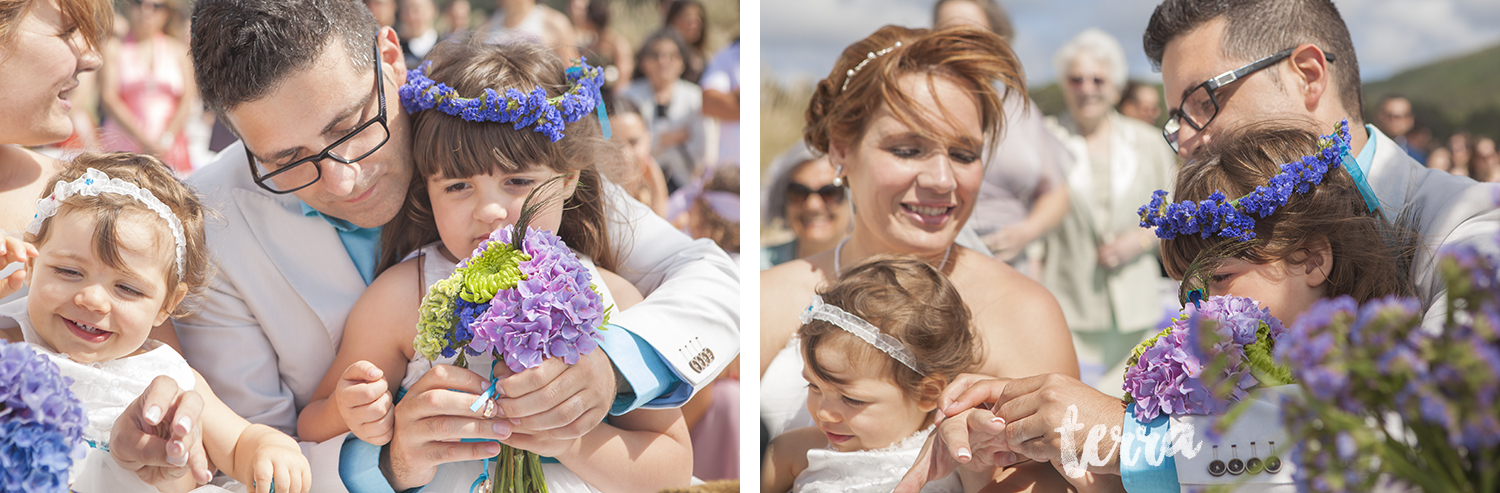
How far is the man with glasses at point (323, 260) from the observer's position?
2.21 meters

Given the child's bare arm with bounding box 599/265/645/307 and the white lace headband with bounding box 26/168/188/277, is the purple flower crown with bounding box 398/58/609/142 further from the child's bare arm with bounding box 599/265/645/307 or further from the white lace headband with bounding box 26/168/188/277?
the white lace headband with bounding box 26/168/188/277

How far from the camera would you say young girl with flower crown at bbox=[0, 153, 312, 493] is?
6.77 feet

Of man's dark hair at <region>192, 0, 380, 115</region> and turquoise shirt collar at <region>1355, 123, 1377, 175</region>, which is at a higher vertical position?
man's dark hair at <region>192, 0, 380, 115</region>

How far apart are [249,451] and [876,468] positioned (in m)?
1.60

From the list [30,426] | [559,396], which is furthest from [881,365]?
[30,426]

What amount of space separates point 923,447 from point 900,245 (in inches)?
23.6

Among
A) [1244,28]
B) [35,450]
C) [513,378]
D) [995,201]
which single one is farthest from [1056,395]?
[35,450]

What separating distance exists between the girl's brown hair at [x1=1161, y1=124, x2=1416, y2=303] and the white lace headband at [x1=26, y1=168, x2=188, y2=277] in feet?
8.16

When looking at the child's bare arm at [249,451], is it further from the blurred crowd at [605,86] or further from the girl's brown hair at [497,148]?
the blurred crowd at [605,86]

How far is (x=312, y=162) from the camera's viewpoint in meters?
2.27

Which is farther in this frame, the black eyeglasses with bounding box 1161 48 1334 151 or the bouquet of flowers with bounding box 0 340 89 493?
the black eyeglasses with bounding box 1161 48 1334 151

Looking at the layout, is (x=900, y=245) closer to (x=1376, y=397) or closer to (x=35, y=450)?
(x=1376, y=397)

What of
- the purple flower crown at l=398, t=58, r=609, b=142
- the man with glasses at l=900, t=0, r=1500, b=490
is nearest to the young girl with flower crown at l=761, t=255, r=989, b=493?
the man with glasses at l=900, t=0, r=1500, b=490

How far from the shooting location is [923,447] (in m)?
2.44
